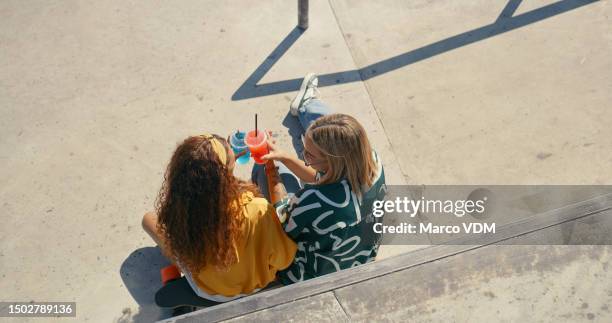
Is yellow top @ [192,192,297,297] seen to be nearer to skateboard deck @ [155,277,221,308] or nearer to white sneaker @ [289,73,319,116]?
skateboard deck @ [155,277,221,308]

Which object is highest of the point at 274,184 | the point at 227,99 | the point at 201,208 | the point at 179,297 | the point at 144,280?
the point at 201,208

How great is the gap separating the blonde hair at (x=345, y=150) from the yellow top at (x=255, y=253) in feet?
0.94

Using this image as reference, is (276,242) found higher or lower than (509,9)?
lower

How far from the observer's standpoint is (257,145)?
120 inches

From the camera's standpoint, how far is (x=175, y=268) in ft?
9.07

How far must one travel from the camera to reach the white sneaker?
362cm

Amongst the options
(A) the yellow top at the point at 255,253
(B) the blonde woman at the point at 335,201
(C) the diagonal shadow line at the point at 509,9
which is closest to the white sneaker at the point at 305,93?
(B) the blonde woman at the point at 335,201

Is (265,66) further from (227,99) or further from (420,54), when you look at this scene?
(420,54)

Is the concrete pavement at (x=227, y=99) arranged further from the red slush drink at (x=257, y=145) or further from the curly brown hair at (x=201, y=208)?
the curly brown hair at (x=201, y=208)

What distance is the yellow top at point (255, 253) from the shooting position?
7.68 feet

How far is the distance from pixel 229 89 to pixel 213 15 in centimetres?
78

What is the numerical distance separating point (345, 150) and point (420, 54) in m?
2.02

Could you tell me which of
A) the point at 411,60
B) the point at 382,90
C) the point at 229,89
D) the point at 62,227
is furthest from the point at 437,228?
the point at 62,227

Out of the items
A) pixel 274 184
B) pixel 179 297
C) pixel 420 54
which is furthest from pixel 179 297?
pixel 420 54
